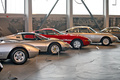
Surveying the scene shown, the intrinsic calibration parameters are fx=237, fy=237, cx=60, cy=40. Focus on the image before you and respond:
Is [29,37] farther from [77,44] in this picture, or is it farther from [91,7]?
[91,7]

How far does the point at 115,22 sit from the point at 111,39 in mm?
11460

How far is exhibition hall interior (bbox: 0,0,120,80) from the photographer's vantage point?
27.3ft

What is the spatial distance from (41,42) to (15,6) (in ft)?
40.7

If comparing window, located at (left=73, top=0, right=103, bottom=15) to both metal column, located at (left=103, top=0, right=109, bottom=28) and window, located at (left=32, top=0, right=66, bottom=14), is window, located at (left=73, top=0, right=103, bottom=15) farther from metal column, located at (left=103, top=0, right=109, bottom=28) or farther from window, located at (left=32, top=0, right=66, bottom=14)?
window, located at (left=32, top=0, right=66, bottom=14)

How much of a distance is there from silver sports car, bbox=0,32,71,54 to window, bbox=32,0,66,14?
12.8 metres

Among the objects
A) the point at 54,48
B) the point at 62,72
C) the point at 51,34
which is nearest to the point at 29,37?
the point at 54,48

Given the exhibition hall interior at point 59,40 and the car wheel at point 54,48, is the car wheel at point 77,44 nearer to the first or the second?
the exhibition hall interior at point 59,40

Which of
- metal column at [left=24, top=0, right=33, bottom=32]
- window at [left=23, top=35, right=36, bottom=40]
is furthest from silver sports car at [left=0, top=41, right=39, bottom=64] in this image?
metal column at [left=24, top=0, right=33, bottom=32]

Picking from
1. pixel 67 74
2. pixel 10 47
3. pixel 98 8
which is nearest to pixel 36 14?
pixel 98 8

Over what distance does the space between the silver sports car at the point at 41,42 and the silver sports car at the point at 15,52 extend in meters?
2.03

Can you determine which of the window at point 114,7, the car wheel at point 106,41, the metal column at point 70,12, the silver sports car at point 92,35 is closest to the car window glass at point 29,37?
the silver sports car at point 92,35

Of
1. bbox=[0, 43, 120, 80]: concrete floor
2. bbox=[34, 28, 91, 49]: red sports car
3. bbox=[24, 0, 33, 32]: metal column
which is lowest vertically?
bbox=[0, 43, 120, 80]: concrete floor

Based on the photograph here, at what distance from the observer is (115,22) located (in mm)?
29281

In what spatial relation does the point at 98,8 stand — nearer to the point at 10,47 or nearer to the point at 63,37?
the point at 63,37
